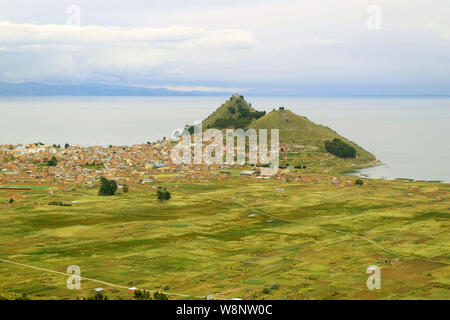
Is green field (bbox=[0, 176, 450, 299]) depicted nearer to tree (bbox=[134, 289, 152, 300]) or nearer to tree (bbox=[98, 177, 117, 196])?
tree (bbox=[134, 289, 152, 300])

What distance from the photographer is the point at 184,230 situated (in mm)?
109938

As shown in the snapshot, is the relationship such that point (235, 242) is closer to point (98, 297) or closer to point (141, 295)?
point (141, 295)

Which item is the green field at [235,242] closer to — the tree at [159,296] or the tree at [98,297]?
the tree at [98,297]

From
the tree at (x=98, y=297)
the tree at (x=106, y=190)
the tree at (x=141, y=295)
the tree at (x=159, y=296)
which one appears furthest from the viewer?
the tree at (x=106, y=190)

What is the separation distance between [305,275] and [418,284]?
15.7 meters

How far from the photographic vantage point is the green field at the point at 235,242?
70.9 metres

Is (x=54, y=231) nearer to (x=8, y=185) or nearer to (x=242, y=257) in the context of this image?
(x=242, y=257)

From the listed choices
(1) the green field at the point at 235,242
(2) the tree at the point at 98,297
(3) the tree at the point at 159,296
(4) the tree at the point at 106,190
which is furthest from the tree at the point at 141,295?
(4) the tree at the point at 106,190

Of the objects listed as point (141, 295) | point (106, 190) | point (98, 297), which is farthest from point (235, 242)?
point (106, 190)

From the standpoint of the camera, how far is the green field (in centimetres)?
7088

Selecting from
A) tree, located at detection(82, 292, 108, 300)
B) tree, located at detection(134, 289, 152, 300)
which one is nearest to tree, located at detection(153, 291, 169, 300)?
tree, located at detection(134, 289, 152, 300)

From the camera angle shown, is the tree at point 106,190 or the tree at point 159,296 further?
the tree at point 106,190

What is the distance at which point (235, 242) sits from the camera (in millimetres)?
99125
